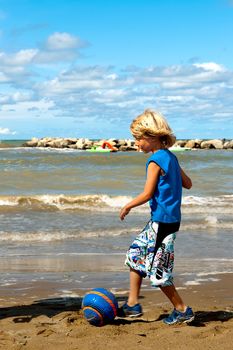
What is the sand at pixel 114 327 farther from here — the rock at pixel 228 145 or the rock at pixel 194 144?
the rock at pixel 228 145

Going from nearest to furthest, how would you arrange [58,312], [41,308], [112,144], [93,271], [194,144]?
[58,312] < [41,308] < [93,271] < [112,144] < [194,144]

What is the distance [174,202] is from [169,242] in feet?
1.07

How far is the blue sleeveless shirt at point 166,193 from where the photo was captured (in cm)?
464

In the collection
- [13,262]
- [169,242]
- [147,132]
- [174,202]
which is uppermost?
[147,132]

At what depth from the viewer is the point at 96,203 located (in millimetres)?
15305

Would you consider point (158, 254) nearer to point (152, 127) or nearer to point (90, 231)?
point (152, 127)

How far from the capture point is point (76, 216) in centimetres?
1283

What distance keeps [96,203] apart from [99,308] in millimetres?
10602

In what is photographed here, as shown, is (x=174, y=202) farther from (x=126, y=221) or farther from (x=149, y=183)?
(x=126, y=221)

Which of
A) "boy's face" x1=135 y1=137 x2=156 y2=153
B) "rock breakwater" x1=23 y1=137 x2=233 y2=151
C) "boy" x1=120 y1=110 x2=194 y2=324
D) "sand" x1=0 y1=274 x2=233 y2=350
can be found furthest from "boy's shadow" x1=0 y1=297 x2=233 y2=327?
"rock breakwater" x1=23 y1=137 x2=233 y2=151

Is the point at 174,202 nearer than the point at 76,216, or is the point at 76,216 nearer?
the point at 174,202

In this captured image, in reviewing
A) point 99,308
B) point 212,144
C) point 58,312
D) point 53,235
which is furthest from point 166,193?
point 212,144

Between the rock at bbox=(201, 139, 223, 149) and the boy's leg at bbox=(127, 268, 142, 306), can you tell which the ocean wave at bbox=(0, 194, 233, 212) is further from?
the rock at bbox=(201, 139, 223, 149)

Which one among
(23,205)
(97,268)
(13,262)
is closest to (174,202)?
(97,268)
